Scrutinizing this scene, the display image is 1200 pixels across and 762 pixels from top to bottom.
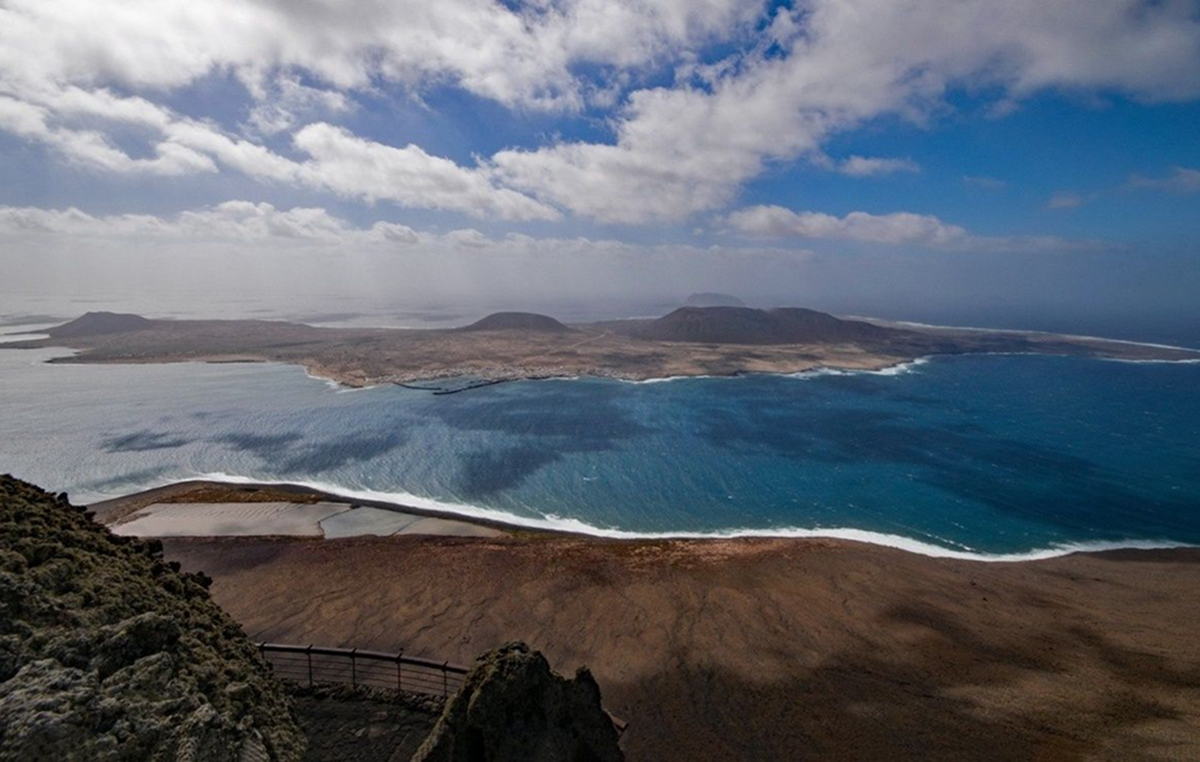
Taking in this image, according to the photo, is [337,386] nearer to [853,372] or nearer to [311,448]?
[311,448]

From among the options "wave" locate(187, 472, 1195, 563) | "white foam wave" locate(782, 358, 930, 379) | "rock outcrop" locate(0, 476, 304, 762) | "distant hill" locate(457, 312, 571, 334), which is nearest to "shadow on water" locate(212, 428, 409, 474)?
"wave" locate(187, 472, 1195, 563)

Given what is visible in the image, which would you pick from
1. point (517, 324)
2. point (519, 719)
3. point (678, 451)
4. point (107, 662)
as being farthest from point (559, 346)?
point (107, 662)

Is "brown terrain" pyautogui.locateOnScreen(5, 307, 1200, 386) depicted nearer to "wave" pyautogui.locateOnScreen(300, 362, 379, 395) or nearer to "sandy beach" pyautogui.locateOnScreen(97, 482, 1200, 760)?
"wave" pyautogui.locateOnScreen(300, 362, 379, 395)

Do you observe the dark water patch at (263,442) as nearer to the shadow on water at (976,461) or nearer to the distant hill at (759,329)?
the shadow on water at (976,461)

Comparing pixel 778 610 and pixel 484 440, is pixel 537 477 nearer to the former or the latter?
pixel 484 440

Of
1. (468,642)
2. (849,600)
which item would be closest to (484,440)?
(468,642)

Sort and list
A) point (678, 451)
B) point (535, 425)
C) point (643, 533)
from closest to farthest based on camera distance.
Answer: point (643, 533) < point (678, 451) < point (535, 425)
